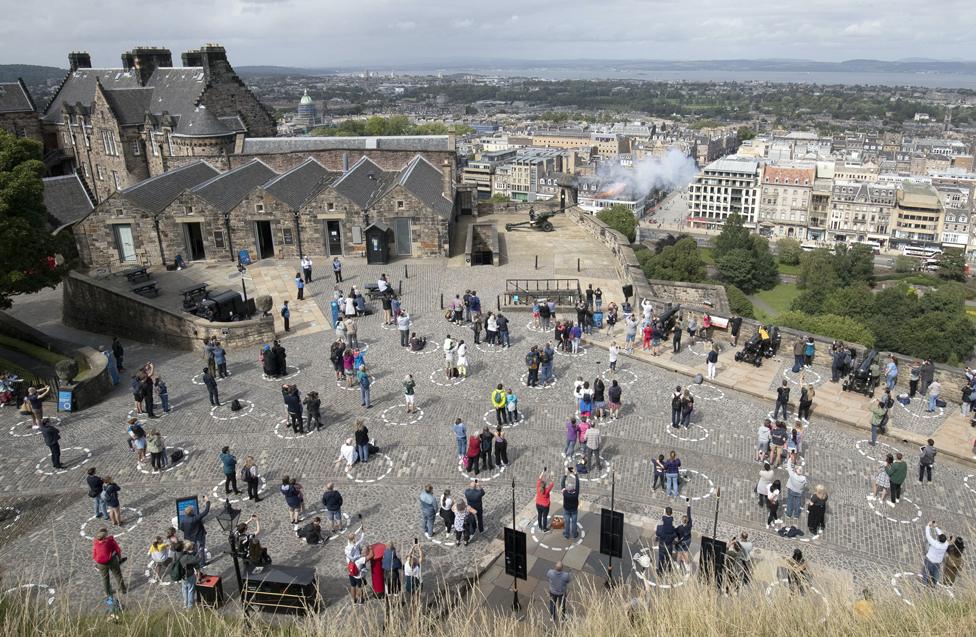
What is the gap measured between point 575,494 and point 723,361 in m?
11.5

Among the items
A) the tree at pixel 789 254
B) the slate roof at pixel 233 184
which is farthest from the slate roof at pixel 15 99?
the tree at pixel 789 254

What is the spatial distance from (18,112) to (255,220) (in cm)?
3847

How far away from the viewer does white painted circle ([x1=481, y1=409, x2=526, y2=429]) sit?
66.9 feet

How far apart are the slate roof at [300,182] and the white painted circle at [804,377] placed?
25091 mm

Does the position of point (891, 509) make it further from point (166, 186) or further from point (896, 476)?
point (166, 186)

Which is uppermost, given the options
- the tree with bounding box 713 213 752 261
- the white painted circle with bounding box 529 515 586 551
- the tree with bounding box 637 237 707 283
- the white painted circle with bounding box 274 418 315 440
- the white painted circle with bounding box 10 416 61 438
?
the white painted circle with bounding box 10 416 61 438

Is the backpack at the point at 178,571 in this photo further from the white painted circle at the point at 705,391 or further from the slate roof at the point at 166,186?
the slate roof at the point at 166,186

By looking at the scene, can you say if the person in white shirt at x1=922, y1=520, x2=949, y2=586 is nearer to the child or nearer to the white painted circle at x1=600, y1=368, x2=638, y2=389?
the child

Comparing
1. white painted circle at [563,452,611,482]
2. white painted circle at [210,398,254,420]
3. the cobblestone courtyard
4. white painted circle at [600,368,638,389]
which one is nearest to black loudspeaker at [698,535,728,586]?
the cobblestone courtyard

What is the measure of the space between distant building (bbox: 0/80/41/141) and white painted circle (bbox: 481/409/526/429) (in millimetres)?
57839

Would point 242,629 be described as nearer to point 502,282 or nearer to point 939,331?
point 502,282

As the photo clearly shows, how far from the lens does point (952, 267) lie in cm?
14675

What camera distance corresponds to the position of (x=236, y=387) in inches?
916

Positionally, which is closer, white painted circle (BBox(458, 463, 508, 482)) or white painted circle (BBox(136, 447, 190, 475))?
white painted circle (BBox(458, 463, 508, 482))
